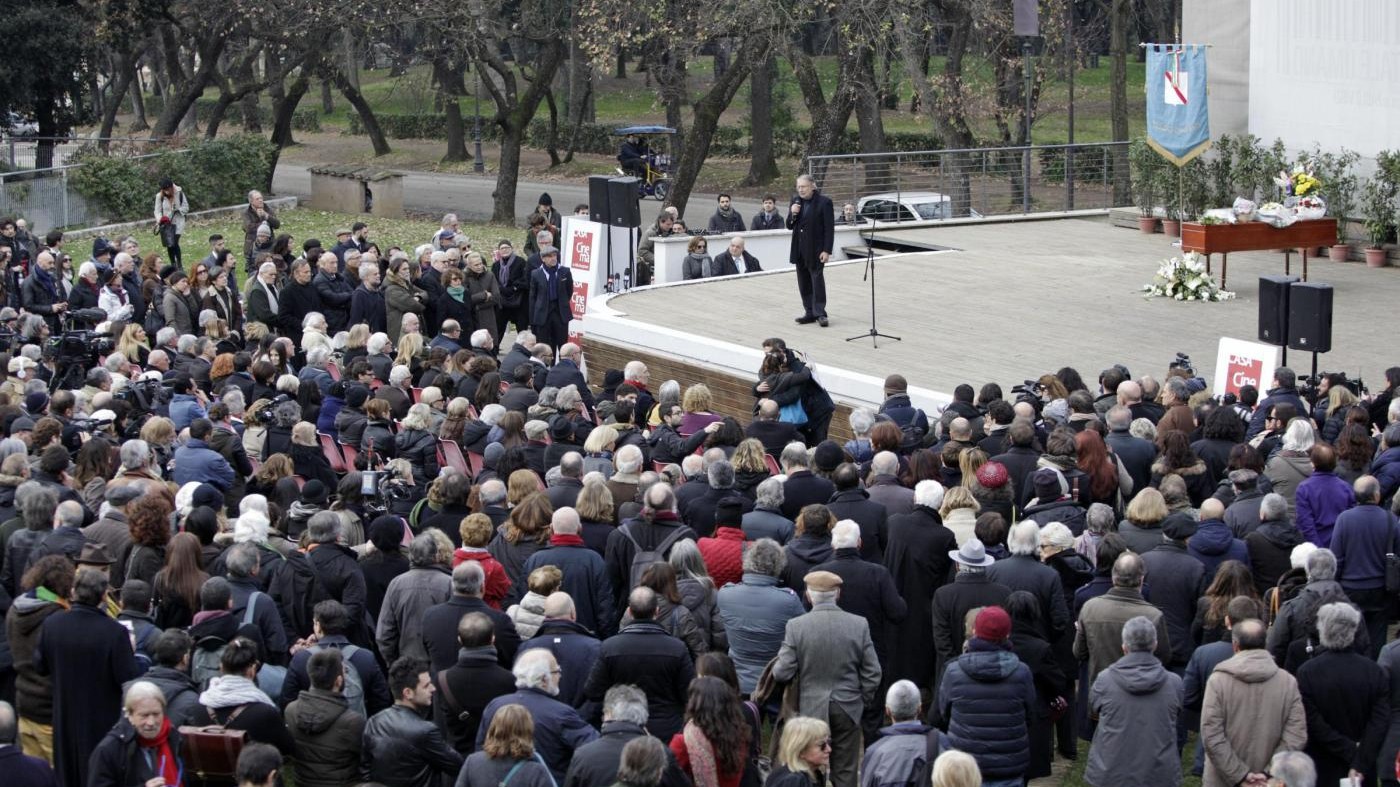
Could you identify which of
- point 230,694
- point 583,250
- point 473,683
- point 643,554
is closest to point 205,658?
point 230,694

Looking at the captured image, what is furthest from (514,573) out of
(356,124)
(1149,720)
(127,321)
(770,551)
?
(356,124)

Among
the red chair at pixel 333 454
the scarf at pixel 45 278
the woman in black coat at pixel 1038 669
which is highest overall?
the scarf at pixel 45 278

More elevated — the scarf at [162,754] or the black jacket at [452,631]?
the black jacket at [452,631]

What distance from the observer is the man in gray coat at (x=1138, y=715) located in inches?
275

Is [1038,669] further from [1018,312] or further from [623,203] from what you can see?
[623,203]

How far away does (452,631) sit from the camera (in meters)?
7.46

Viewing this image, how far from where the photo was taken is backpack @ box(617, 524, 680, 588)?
8.14 metres

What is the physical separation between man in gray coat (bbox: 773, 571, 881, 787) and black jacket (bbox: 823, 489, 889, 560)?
1.36 m

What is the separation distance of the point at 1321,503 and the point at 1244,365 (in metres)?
3.92

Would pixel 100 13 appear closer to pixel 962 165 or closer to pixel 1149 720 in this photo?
pixel 962 165

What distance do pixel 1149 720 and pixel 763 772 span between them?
5.46 ft

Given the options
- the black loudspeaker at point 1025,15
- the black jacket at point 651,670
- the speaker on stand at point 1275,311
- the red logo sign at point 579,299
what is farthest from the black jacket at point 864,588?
the black loudspeaker at point 1025,15

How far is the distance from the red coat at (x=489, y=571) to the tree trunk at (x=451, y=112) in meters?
39.3

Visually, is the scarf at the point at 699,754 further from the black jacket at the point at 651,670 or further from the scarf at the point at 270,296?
the scarf at the point at 270,296
